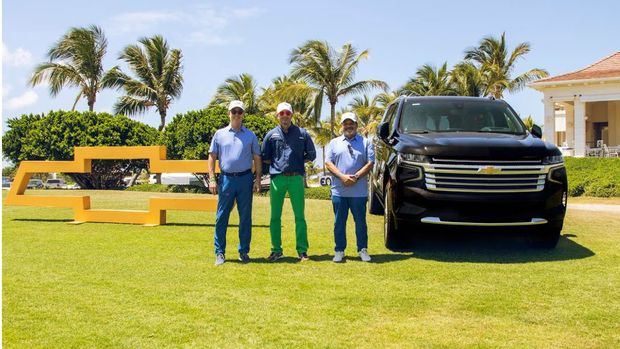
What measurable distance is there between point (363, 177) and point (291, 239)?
2.53 m

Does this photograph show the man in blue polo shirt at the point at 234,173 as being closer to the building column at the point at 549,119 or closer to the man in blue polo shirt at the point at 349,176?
the man in blue polo shirt at the point at 349,176

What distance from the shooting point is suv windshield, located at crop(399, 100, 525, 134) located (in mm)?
8648

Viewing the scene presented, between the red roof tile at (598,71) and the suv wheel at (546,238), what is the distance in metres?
26.3


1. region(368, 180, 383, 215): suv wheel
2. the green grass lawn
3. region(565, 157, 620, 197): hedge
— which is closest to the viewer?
the green grass lawn

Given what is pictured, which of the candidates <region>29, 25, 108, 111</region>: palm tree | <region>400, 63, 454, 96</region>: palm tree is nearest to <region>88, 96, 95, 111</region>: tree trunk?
<region>29, 25, 108, 111</region>: palm tree

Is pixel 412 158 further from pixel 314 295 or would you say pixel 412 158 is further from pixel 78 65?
pixel 78 65

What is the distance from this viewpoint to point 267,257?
8016 millimetres

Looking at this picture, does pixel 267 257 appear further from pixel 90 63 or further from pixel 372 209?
pixel 90 63

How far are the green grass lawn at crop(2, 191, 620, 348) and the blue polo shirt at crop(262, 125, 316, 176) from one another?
1.14 m

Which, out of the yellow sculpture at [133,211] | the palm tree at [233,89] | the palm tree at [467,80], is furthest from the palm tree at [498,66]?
the yellow sculpture at [133,211]

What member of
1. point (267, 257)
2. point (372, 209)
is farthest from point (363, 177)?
point (372, 209)

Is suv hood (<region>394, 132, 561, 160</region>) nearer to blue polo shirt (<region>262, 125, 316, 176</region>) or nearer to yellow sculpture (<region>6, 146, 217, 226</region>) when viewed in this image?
blue polo shirt (<region>262, 125, 316, 176</region>)

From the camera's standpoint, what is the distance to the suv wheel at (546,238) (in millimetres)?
8055

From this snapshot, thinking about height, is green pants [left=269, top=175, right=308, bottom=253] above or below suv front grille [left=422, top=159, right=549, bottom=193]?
below
